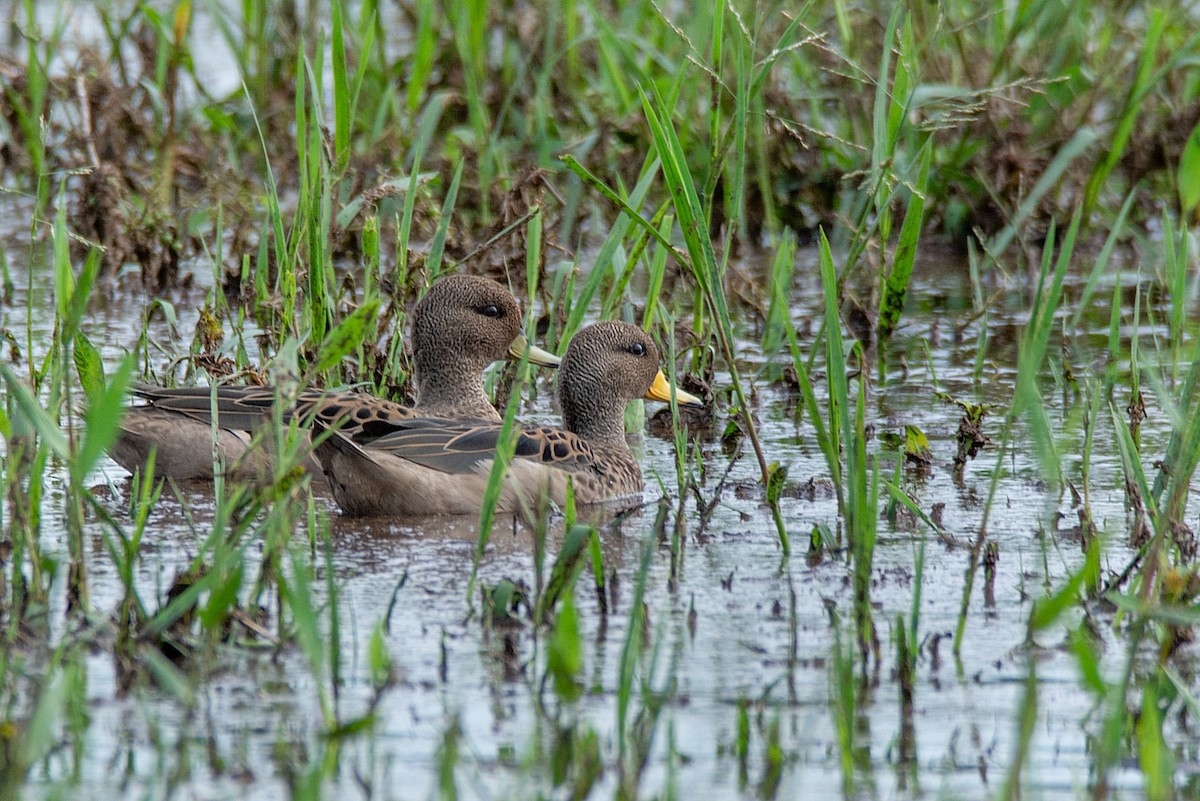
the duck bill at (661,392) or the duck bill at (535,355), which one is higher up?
the duck bill at (535,355)

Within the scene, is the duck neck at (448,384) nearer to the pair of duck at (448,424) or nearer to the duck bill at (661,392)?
the pair of duck at (448,424)

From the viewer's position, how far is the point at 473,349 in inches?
255

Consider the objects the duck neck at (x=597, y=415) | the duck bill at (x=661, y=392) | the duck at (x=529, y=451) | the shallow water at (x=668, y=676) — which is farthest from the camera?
the duck bill at (x=661, y=392)

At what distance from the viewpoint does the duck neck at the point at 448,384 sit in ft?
21.2

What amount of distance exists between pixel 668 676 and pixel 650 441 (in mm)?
3165

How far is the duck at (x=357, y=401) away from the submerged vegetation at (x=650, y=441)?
14cm

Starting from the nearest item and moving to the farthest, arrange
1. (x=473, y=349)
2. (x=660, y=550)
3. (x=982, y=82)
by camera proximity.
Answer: (x=660, y=550) → (x=473, y=349) → (x=982, y=82)

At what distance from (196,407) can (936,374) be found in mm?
2838

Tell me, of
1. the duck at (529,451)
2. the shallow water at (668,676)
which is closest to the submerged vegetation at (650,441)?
the shallow water at (668,676)

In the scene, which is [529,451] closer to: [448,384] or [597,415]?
[597,415]

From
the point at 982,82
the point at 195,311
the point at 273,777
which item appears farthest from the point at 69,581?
the point at 982,82

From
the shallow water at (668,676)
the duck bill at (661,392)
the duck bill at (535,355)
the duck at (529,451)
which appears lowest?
the shallow water at (668,676)

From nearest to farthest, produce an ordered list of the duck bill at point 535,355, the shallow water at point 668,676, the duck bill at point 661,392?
the shallow water at point 668,676
the duck bill at point 661,392
the duck bill at point 535,355

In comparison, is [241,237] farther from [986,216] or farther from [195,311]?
[986,216]
